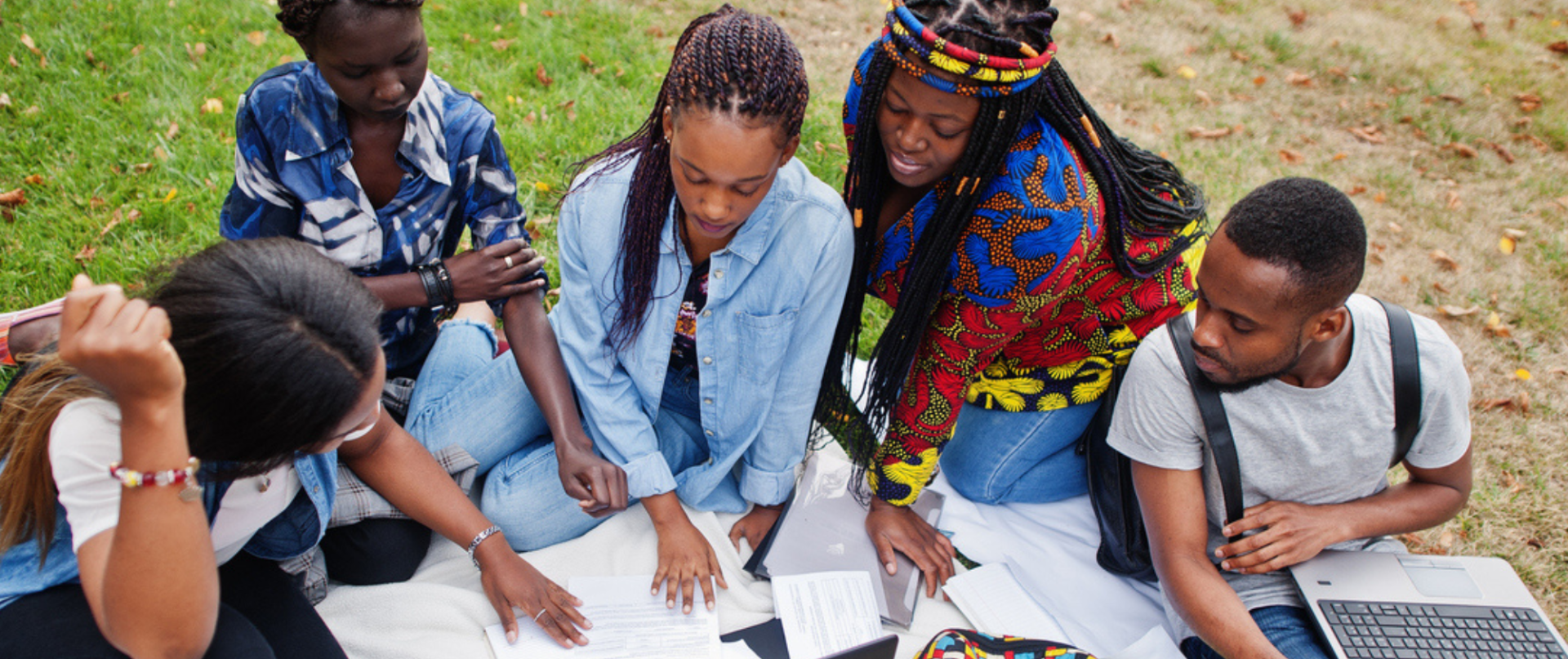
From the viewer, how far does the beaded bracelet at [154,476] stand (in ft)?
4.72

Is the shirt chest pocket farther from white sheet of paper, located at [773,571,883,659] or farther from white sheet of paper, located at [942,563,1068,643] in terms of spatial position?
white sheet of paper, located at [942,563,1068,643]

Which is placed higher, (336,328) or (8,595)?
(336,328)

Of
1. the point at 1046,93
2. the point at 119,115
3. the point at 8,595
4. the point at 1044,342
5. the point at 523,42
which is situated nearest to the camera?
the point at 8,595

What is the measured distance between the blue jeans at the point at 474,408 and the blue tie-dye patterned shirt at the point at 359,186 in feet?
0.62

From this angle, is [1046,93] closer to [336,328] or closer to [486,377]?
[336,328]

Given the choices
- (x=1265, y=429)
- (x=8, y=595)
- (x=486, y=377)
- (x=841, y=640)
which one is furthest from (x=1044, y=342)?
(x=8, y=595)

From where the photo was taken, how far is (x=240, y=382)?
1531mm

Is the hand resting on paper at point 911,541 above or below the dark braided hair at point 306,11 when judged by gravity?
below

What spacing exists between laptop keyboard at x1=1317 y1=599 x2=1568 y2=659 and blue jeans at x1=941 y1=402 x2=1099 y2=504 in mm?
849

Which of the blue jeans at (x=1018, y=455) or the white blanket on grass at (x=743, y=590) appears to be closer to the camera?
the white blanket on grass at (x=743, y=590)

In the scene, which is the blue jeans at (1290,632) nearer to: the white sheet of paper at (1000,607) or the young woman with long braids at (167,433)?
the white sheet of paper at (1000,607)

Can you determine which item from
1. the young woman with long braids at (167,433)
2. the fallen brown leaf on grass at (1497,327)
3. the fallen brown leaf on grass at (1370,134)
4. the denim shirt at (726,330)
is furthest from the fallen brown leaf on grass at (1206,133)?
the young woman with long braids at (167,433)

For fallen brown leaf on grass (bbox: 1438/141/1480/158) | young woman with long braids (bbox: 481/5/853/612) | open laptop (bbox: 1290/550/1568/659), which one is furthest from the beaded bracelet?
fallen brown leaf on grass (bbox: 1438/141/1480/158)

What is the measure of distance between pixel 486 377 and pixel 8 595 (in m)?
1.23
